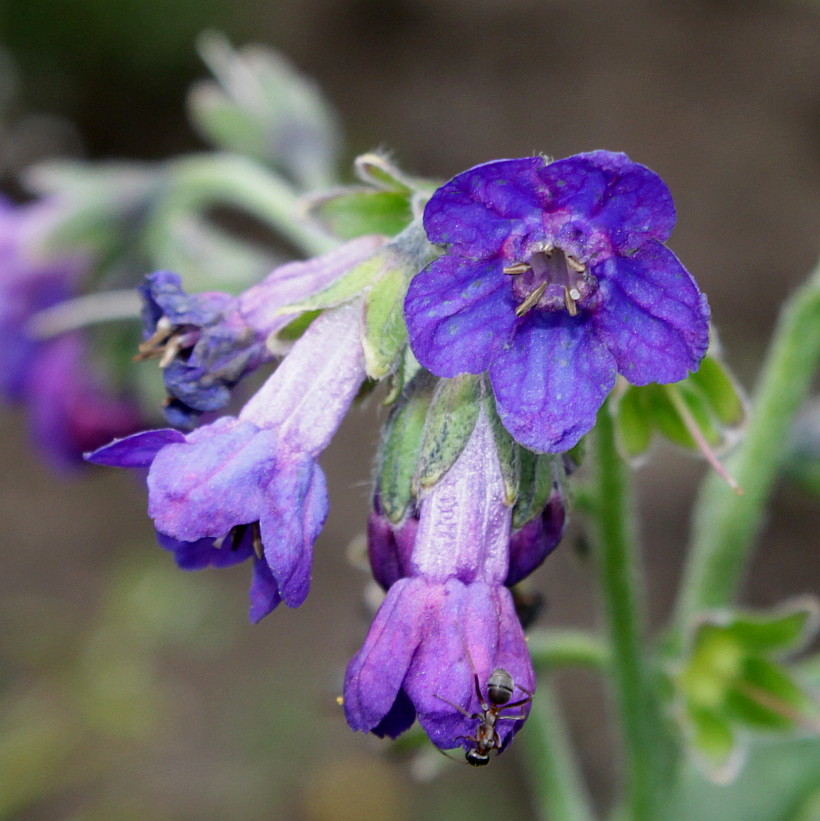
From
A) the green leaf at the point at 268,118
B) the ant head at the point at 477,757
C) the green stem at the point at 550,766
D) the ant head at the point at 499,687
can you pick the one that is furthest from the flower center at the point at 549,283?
the green leaf at the point at 268,118

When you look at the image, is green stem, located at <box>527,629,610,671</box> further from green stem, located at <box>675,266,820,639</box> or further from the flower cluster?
the flower cluster

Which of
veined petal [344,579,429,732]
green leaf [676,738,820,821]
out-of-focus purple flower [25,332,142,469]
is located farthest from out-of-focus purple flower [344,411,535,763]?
out-of-focus purple flower [25,332,142,469]

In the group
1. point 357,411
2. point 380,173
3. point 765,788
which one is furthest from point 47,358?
point 357,411

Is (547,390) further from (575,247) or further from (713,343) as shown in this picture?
(713,343)

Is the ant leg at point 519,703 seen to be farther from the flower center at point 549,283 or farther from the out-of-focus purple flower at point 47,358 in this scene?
the out-of-focus purple flower at point 47,358

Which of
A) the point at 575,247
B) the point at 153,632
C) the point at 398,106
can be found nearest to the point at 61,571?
the point at 153,632

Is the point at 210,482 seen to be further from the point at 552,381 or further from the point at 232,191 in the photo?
the point at 232,191
